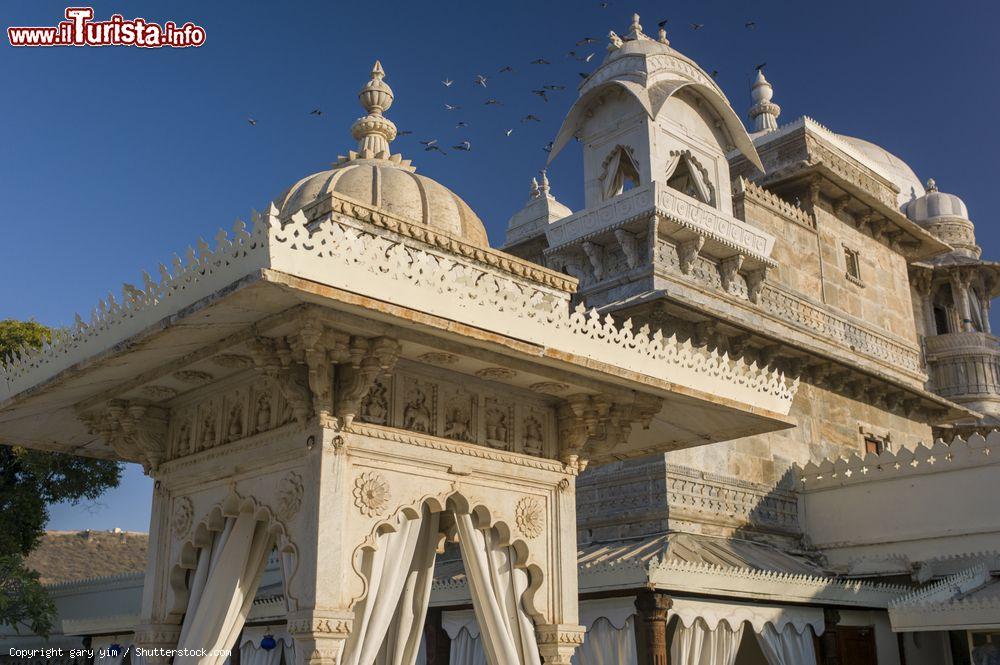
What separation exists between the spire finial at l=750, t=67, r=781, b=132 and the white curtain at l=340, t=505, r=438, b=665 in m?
20.4

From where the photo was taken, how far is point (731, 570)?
11.9 metres

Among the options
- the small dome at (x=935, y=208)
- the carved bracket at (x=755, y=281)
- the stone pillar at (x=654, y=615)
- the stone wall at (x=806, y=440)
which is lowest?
the stone pillar at (x=654, y=615)

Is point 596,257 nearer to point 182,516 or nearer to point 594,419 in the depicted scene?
point 594,419

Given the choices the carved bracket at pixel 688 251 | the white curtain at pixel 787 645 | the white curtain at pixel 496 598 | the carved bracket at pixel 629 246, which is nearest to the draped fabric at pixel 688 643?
the white curtain at pixel 787 645

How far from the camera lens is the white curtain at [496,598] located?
739 centimetres

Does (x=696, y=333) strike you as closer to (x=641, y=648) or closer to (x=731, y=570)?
(x=731, y=570)

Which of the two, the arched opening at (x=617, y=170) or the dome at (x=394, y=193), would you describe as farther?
the arched opening at (x=617, y=170)

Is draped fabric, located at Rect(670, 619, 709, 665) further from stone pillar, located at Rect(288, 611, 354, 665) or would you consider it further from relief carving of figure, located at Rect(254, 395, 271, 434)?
relief carving of figure, located at Rect(254, 395, 271, 434)

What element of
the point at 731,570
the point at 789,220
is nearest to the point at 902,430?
the point at 789,220

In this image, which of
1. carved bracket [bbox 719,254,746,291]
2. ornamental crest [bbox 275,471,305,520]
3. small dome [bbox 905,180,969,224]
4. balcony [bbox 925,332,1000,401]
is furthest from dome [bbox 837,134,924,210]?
ornamental crest [bbox 275,471,305,520]

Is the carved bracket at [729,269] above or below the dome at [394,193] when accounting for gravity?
above

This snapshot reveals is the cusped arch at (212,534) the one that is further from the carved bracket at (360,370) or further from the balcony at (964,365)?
the balcony at (964,365)

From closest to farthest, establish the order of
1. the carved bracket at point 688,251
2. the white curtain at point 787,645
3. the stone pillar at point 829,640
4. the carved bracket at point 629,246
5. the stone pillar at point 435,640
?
the white curtain at point 787,645 < the stone pillar at point 829,640 < the stone pillar at point 435,640 < the carved bracket at point 629,246 < the carved bracket at point 688,251

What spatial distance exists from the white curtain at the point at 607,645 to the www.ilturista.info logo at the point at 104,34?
789cm
